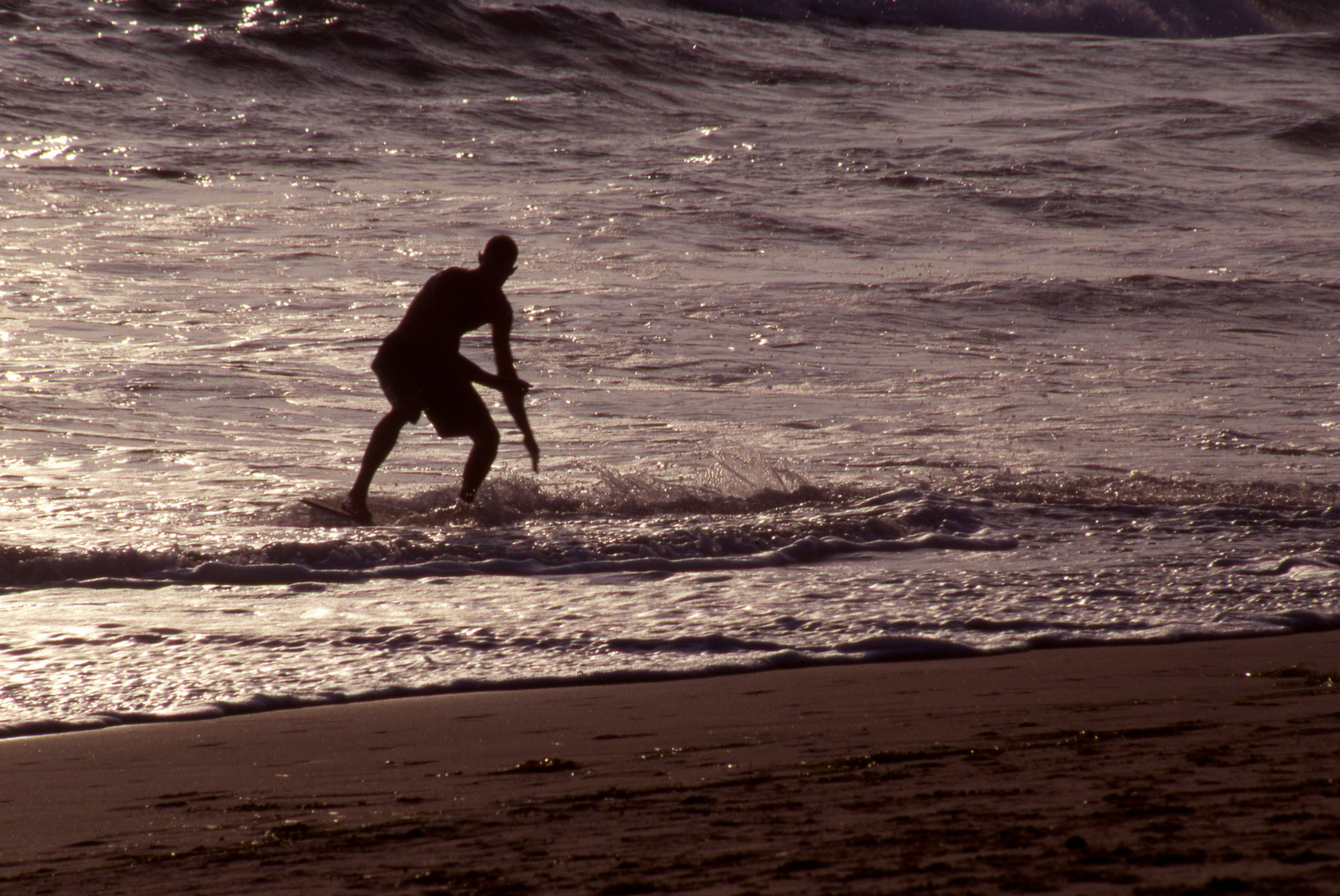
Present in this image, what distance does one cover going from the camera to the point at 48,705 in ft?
12.9

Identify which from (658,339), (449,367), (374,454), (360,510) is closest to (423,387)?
(449,367)

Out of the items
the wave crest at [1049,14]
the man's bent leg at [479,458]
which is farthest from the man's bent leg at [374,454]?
the wave crest at [1049,14]

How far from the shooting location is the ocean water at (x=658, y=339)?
5.14 m

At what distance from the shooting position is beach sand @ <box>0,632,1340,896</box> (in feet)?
7.02

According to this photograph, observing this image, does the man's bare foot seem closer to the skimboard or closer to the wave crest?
the skimboard

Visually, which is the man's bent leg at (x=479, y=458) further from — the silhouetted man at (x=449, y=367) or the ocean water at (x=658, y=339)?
the ocean water at (x=658, y=339)

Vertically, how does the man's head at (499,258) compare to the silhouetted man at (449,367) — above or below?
above

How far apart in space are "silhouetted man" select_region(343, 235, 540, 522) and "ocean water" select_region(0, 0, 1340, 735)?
451 millimetres

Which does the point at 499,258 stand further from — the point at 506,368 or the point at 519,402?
the point at 519,402

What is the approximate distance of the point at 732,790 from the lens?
272cm

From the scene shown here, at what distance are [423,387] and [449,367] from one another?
0.54ft

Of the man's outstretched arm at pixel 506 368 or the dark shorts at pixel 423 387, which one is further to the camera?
the dark shorts at pixel 423 387

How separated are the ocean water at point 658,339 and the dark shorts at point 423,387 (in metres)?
0.61

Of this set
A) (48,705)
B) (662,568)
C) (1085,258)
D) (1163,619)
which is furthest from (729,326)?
(48,705)
